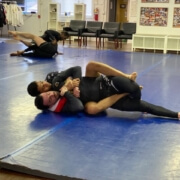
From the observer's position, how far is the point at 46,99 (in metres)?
3.22

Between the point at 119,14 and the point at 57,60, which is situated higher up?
the point at 119,14

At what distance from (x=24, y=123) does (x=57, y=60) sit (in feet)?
14.6

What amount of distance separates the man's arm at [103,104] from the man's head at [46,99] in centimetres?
35

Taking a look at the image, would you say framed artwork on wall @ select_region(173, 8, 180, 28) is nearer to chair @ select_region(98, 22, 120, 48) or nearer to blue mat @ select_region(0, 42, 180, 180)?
chair @ select_region(98, 22, 120, 48)

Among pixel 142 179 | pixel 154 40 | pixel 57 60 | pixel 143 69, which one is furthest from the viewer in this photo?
pixel 154 40

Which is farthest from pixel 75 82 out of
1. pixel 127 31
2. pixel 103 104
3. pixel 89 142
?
pixel 127 31

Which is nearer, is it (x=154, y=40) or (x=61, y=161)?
(x=61, y=161)

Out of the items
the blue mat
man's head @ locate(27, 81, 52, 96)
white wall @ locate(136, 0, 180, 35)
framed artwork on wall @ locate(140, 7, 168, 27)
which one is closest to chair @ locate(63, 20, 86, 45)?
white wall @ locate(136, 0, 180, 35)

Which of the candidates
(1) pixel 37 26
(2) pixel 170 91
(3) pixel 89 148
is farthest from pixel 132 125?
(1) pixel 37 26

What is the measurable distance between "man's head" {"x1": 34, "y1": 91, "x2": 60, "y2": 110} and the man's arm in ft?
1.14

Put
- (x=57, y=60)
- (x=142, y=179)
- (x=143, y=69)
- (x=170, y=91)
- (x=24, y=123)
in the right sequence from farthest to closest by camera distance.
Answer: (x=57, y=60) < (x=143, y=69) < (x=170, y=91) < (x=24, y=123) < (x=142, y=179)

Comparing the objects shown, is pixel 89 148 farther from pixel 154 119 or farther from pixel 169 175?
pixel 154 119

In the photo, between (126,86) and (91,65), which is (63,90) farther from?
(126,86)

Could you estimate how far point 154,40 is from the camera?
1025 centimetres
